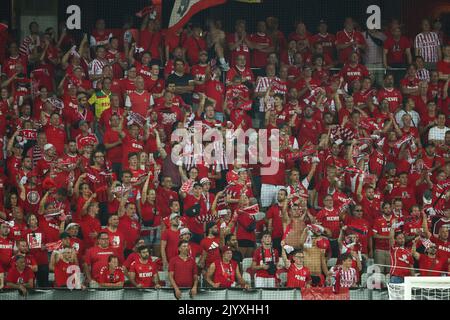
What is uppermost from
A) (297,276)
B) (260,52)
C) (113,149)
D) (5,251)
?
(260,52)

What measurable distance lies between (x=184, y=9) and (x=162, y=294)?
368 centimetres

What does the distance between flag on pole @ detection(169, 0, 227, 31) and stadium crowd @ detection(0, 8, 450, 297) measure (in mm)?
139

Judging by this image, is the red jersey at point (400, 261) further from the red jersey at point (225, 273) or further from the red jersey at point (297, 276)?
the red jersey at point (225, 273)

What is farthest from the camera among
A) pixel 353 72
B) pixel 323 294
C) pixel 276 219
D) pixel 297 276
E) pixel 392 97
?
pixel 353 72

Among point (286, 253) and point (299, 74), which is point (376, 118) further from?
Result: point (286, 253)

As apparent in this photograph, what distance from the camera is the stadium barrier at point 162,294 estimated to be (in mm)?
10820

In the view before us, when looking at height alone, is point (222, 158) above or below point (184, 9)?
below

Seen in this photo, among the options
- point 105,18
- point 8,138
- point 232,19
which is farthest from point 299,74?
point 8,138

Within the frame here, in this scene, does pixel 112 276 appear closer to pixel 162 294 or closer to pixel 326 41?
pixel 162 294

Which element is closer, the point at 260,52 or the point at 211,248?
the point at 211,248

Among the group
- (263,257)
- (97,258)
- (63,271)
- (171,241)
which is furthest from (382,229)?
(63,271)

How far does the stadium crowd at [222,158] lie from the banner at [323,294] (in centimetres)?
13

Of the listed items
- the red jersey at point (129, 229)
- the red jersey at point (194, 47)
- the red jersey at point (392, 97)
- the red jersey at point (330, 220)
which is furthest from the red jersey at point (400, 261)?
the red jersey at point (194, 47)

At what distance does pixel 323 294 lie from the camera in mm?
10930
